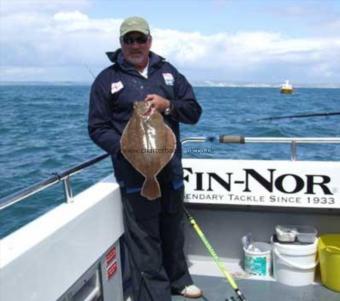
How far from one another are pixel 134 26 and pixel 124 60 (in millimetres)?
254

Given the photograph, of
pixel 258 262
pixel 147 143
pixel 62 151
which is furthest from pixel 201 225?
pixel 62 151

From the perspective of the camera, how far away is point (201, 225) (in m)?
4.60

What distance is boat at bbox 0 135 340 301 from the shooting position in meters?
2.45

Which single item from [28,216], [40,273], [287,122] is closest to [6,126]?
[287,122]

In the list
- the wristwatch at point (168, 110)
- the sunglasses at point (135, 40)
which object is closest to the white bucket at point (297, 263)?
the wristwatch at point (168, 110)

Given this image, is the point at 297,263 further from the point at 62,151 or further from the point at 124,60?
the point at 62,151

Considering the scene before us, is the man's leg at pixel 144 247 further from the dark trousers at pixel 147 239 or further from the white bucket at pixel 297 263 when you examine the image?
the white bucket at pixel 297 263

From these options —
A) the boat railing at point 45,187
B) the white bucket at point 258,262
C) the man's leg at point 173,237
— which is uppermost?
the boat railing at point 45,187

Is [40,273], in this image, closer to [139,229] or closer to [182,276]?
[139,229]

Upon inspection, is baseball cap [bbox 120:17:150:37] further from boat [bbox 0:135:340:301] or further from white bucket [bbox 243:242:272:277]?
white bucket [bbox 243:242:272:277]

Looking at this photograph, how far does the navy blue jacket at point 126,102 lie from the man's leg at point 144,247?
0.17m

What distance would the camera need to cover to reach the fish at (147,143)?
3002mm

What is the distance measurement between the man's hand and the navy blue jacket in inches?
4.6

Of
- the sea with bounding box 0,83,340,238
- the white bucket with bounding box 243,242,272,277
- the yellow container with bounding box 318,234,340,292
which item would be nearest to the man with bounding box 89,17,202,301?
the sea with bounding box 0,83,340,238
